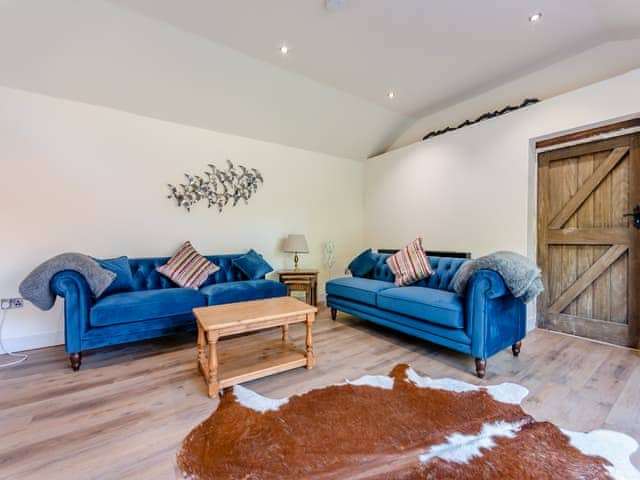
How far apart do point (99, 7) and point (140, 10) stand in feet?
0.96

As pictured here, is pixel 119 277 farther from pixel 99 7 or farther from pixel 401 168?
pixel 401 168

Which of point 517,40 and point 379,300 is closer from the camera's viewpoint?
point 517,40

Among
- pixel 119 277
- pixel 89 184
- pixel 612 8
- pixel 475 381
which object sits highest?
pixel 612 8

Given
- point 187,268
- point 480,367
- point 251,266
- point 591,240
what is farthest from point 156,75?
point 591,240


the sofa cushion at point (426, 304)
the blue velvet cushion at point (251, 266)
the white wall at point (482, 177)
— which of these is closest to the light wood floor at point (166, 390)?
the sofa cushion at point (426, 304)

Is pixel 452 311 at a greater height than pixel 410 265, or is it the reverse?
pixel 410 265

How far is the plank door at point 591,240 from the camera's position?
8.52 ft

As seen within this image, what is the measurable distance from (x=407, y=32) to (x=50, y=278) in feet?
11.9

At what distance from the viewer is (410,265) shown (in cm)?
316

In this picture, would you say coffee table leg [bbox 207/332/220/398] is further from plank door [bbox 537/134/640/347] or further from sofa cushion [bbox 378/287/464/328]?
plank door [bbox 537/134/640/347]

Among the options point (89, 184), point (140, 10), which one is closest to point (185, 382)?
point (89, 184)

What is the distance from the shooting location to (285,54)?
113 inches

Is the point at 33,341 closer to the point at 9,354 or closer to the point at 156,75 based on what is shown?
the point at 9,354

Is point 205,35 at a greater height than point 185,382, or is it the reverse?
point 205,35
